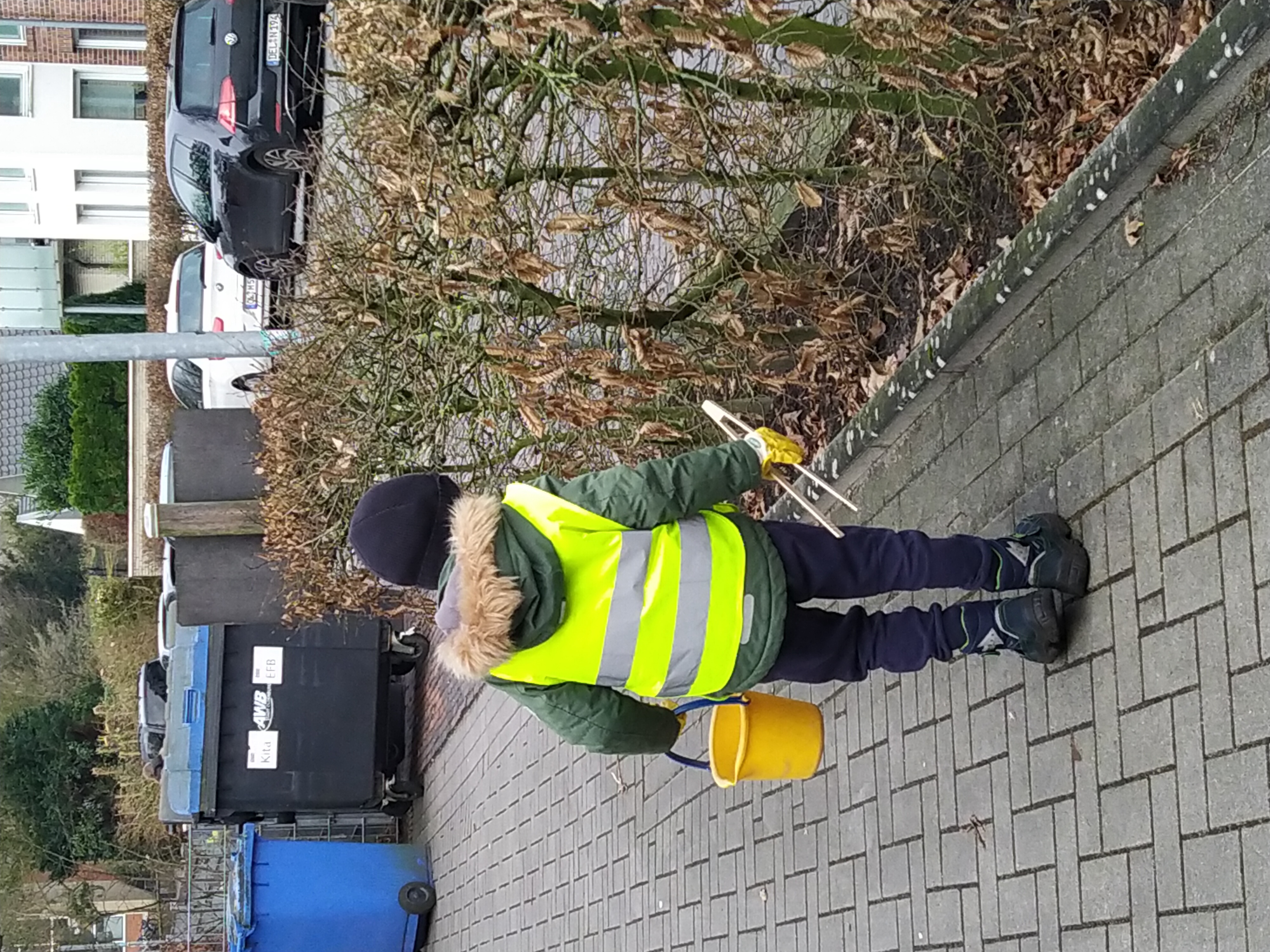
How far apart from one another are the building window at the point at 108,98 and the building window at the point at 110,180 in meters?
0.96

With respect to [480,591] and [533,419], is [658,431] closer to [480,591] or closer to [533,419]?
[533,419]

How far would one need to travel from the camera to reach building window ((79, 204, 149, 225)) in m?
24.0

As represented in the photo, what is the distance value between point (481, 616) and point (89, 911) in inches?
847

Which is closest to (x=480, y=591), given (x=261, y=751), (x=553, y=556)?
(x=553, y=556)

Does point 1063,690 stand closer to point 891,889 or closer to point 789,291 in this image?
point 891,889

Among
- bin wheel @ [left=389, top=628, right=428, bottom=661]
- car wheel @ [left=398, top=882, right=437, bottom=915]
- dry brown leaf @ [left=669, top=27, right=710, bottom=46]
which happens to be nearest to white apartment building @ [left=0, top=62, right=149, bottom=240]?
bin wheel @ [left=389, top=628, right=428, bottom=661]

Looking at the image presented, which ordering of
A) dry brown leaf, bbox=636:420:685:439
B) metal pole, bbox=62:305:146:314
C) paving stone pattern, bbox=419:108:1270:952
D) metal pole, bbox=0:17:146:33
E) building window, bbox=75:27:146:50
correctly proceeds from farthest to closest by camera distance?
metal pole, bbox=62:305:146:314 → building window, bbox=75:27:146:50 → metal pole, bbox=0:17:146:33 → dry brown leaf, bbox=636:420:685:439 → paving stone pattern, bbox=419:108:1270:952

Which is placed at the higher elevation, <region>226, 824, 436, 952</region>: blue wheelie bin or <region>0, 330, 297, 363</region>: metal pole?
<region>0, 330, 297, 363</region>: metal pole

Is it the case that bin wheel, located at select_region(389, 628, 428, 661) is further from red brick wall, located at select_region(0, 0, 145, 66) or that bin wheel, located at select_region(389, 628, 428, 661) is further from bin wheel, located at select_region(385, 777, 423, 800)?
red brick wall, located at select_region(0, 0, 145, 66)

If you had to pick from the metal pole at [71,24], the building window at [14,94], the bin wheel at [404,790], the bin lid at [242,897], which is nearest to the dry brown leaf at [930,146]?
the bin lid at [242,897]

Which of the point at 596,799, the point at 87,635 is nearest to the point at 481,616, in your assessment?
the point at 596,799

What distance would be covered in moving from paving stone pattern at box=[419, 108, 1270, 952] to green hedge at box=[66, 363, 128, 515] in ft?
62.0

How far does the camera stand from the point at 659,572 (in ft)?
13.4

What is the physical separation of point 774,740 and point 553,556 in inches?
61.4
